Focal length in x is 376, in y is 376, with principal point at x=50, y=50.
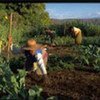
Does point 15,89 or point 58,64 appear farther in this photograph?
point 58,64

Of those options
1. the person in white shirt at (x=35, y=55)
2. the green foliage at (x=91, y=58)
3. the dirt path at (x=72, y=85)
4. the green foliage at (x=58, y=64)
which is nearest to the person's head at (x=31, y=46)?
the person in white shirt at (x=35, y=55)

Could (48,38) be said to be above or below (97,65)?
below

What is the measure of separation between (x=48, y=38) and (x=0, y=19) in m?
2.22

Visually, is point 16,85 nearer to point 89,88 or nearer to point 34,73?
point 89,88

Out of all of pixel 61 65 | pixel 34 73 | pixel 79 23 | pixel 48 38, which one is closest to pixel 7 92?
pixel 34 73

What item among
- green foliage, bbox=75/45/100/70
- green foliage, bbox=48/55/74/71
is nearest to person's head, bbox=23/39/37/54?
green foliage, bbox=48/55/74/71

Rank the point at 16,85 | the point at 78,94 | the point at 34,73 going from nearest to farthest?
1. the point at 16,85
2. the point at 78,94
3. the point at 34,73

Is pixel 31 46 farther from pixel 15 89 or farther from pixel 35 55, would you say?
pixel 15 89

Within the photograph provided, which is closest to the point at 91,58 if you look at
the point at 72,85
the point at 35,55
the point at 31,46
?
the point at 72,85

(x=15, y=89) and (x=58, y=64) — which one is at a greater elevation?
(x=15, y=89)

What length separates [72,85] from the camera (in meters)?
5.43

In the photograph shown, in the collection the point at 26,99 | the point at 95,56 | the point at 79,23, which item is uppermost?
the point at 26,99

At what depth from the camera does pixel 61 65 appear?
24.6ft

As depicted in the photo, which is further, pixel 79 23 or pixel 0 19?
pixel 79 23
